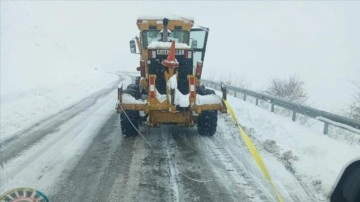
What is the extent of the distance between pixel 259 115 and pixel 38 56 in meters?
25.6

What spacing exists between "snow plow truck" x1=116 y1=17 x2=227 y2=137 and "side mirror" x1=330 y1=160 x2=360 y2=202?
661cm

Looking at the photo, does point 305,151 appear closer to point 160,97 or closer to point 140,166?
point 140,166

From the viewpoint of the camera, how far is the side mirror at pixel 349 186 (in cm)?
274

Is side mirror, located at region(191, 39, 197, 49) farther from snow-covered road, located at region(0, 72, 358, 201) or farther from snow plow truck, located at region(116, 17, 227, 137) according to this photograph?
snow-covered road, located at region(0, 72, 358, 201)

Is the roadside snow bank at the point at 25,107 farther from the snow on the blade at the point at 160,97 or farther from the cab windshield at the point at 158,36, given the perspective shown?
the cab windshield at the point at 158,36

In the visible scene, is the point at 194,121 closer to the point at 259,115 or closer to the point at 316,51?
the point at 259,115

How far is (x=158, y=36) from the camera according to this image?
11.4 meters

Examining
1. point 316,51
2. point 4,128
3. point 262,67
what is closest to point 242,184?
point 4,128

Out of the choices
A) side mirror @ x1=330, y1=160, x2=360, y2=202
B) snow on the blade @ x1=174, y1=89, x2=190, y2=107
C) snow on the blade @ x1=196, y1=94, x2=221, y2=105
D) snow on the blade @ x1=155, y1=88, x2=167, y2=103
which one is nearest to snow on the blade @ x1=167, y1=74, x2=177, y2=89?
snow on the blade @ x1=174, y1=89, x2=190, y2=107

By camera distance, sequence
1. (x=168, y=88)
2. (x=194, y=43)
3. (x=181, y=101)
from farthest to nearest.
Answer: (x=194, y=43) → (x=168, y=88) → (x=181, y=101)

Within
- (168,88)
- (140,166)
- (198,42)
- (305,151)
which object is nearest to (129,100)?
(168,88)

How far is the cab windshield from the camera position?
449 inches

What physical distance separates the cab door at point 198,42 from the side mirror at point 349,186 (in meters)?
9.03

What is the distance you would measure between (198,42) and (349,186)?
9.50 metres
